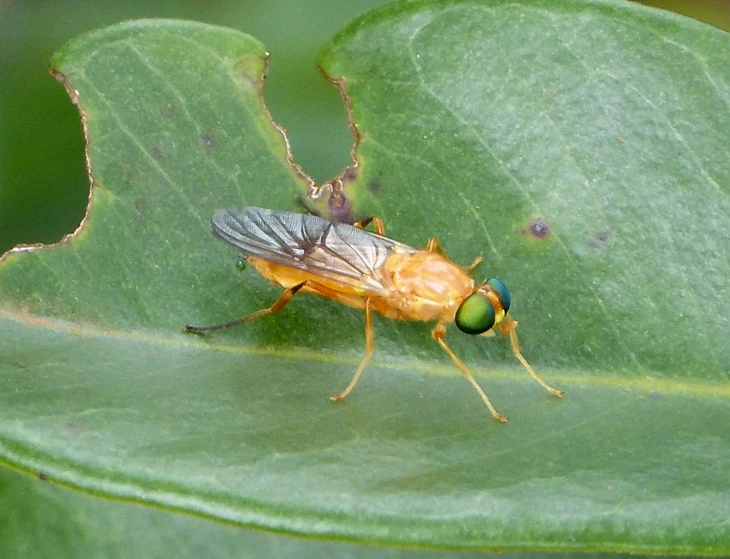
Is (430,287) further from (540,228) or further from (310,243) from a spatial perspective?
(540,228)

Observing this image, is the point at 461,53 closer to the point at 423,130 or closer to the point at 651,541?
the point at 423,130

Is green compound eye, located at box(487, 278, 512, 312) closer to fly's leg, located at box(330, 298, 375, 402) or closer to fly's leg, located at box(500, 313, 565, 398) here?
fly's leg, located at box(500, 313, 565, 398)

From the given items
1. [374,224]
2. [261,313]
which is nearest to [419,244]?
[374,224]

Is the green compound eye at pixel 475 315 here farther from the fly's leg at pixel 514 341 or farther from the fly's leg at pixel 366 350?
the fly's leg at pixel 366 350

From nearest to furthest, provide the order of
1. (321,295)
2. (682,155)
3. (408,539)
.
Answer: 1. (408,539)
2. (682,155)
3. (321,295)

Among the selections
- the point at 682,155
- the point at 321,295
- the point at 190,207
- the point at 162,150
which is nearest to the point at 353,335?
the point at 321,295

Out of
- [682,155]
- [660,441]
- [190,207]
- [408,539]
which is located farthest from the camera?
[190,207]

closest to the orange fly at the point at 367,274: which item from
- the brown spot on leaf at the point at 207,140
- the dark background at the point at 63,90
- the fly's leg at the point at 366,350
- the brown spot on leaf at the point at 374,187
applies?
the fly's leg at the point at 366,350
